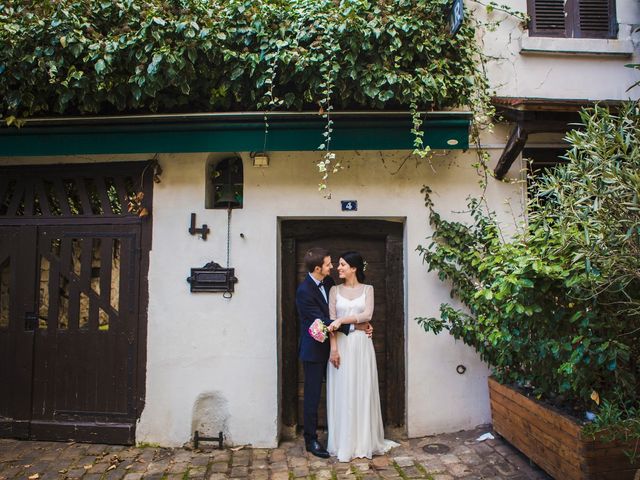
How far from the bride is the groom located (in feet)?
0.30

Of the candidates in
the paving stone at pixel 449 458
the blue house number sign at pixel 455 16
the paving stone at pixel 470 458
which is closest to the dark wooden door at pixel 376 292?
the paving stone at pixel 449 458

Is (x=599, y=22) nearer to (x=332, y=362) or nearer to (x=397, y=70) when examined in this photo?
(x=397, y=70)

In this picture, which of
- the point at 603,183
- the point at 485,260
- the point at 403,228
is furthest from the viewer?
the point at 403,228

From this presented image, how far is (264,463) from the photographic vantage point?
4762mm

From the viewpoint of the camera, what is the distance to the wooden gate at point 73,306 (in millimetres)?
5324

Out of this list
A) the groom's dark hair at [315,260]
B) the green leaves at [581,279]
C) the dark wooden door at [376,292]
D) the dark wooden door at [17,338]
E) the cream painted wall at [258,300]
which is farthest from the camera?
the dark wooden door at [376,292]

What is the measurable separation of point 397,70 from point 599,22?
9.81 ft

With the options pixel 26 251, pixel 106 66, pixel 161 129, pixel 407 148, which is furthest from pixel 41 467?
pixel 407 148

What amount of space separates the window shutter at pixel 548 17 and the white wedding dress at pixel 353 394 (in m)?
3.87

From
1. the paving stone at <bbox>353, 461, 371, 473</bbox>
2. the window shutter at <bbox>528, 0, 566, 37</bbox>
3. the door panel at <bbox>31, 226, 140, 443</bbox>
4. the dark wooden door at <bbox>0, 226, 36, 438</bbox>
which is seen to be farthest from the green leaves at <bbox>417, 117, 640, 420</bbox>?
the dark wooden door at <bbox>0, 226, 36, 438</bbox>

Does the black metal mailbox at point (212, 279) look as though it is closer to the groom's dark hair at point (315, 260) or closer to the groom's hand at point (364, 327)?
the groom's dark hair at point (315, 260)

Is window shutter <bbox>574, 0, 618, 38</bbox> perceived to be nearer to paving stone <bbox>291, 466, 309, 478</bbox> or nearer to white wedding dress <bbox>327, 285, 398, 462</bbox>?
white wedding dress <bbox>327, 285, 398, 462</bbox>

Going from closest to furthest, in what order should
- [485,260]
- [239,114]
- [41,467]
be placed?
[485,260]
[41,467]
[239,114]

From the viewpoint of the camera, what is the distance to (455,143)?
501 cm
